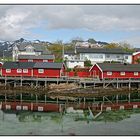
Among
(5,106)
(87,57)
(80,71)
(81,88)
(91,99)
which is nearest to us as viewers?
(5,106)

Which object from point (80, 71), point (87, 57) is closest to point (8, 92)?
point (80, 71)

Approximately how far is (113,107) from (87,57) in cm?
3596

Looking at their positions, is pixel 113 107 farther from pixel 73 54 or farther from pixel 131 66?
pixel 73 54

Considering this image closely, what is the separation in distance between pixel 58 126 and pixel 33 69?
22229mm

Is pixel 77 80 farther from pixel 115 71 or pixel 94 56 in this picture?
pixel 94 56

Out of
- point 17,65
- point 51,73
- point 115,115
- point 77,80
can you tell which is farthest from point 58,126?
point 17,65

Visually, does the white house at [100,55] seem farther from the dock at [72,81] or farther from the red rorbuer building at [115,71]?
the dock at [72,81]

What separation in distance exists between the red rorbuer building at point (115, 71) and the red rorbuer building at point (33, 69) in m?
4.43

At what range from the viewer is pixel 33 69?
4450 centimetres

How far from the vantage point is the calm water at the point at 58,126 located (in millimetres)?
21078

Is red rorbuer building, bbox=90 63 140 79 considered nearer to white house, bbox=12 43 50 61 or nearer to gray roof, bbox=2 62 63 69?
gray roof, bbox=2 62 63 69

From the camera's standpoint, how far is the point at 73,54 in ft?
230

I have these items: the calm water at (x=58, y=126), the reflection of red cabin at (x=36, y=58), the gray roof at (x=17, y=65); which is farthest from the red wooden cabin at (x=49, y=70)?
the calm water at (x=58, y=126)

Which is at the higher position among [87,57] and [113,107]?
[87,57]
